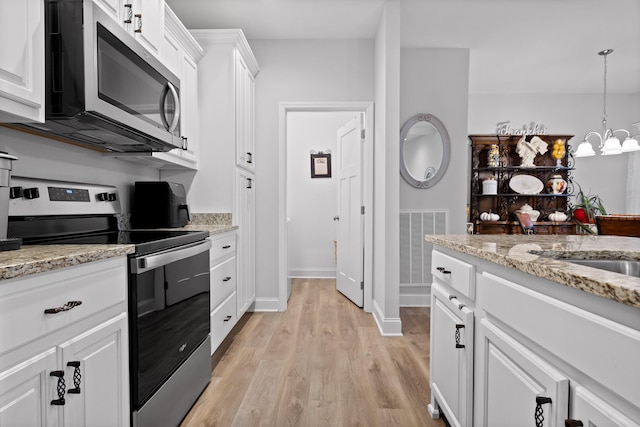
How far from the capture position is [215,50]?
2.84 meters

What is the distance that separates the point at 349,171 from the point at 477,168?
2.12m

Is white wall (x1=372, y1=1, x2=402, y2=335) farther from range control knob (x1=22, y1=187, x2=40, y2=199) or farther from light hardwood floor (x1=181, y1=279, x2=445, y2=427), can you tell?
range control knob (x1=22, y1=187, x2=40, y2=199)

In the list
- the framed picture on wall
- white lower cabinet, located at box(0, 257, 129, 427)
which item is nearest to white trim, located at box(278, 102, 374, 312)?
the framed picture on wall

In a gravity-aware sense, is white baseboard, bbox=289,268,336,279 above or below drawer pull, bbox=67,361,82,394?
below

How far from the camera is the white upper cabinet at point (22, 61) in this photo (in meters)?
1.07

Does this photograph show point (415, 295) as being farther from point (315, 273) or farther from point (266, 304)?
point (315, 273)

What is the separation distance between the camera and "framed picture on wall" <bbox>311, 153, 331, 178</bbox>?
5.13m

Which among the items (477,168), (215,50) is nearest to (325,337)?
(215,50)

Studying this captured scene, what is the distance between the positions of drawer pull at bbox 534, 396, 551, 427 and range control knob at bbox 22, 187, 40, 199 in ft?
6.20

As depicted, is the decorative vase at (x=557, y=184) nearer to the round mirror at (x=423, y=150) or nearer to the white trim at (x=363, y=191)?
the round mirror at (x=423, y=150)

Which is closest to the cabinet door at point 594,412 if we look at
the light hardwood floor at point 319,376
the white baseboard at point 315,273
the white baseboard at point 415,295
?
the light hardwood floor at point 319,376

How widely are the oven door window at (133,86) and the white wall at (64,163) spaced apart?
1.40 feet

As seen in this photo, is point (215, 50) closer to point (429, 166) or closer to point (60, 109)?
point (60, 109)

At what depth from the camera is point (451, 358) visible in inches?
56.5
